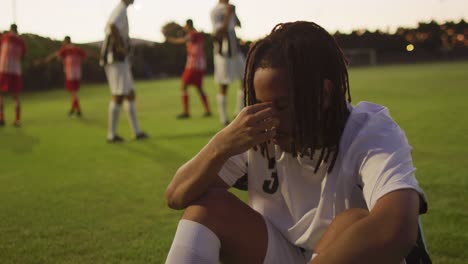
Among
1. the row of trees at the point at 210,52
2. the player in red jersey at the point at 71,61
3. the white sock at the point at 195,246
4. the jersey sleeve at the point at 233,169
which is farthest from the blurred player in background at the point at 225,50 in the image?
the row of trees at the point at 210,52

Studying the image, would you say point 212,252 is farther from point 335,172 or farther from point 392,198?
point 392,198

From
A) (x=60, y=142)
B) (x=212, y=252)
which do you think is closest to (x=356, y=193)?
(x=212, y=252)

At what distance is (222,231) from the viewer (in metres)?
1.75

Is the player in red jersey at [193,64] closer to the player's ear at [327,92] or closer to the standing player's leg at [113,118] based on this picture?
the standing player's leg at [113,118]

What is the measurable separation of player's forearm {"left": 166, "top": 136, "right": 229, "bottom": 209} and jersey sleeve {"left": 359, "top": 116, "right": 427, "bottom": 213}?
459mm

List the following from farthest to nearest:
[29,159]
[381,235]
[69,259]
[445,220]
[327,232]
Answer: [29,159]
[445,220]
[69,259]
[327,232]
[381,235]

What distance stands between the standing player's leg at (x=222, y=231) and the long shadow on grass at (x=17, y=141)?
19.9ft

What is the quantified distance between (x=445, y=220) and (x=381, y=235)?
2.20 metres

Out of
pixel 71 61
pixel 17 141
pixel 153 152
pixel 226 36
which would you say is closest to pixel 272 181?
pixel 153 152

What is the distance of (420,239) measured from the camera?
162 centimetres

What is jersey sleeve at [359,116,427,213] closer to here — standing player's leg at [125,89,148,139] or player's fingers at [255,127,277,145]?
player's fingers at [255,127,277,145]

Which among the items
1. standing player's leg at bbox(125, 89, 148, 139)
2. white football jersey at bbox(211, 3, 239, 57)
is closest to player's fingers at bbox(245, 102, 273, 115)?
standing player's leg at bbox(125, 89, 148, 139)

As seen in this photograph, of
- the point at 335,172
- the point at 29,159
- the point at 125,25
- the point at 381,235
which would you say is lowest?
the point at 29,159

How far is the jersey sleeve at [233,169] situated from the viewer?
1.90 metres
